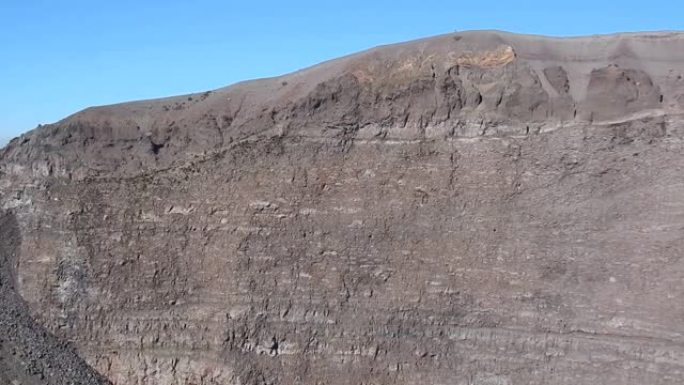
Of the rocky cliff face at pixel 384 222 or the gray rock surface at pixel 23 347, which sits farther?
the gray rock surface at pixel 23 347

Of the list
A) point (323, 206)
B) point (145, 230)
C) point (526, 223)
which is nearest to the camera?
point (526, 223)

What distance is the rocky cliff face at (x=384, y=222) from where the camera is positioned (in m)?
11.5

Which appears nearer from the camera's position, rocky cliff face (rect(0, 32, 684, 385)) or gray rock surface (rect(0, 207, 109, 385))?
rocky cliff face (rect(0, 32, 684, 385))

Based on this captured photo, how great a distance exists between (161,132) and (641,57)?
29.8ft

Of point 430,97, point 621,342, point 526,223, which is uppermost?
point 430,97

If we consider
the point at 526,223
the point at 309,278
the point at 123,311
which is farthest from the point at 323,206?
the point at 123,311

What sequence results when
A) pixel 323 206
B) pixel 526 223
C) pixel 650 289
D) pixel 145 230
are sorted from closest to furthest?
1. pixel 650 289
2. pixel 526 223
3. pixel 323 206
4. pixel 145 230

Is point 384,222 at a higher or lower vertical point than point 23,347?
higher

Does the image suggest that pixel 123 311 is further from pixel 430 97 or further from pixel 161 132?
pixel 430 97

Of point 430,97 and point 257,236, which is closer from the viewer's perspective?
point 430,97

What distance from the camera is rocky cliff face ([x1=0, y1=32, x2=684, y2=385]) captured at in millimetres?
11492

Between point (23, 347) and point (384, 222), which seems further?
point (23, 347)

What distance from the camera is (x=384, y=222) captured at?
41.9 ft

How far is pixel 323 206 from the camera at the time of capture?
1307 cm
